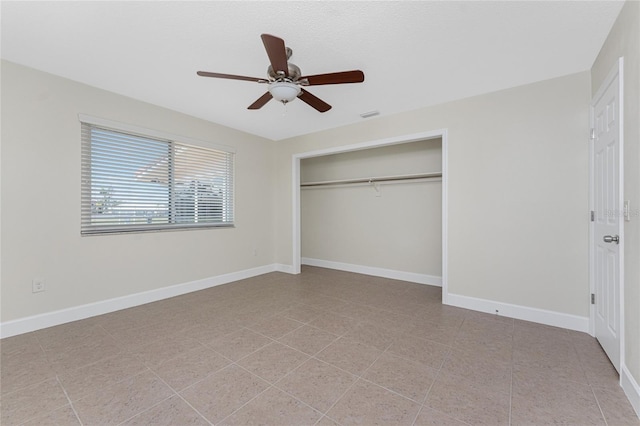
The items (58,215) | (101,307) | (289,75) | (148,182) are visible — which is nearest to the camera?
(289,75)

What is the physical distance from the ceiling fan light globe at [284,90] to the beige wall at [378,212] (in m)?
2.75

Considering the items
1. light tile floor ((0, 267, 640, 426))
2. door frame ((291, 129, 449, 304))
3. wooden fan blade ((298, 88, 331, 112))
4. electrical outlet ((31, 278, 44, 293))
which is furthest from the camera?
door frame ((291, 129, 449, 304))

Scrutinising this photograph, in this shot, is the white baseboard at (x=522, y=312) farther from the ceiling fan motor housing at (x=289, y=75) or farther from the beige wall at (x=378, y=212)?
the ceiling fan motor housing at (x=289, y=75)

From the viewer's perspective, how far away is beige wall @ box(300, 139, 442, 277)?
167 inches

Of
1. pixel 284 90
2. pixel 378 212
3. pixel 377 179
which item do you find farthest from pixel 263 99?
pixel 378 212

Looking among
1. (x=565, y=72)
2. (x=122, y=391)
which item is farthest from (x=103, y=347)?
(x=565, y=72)

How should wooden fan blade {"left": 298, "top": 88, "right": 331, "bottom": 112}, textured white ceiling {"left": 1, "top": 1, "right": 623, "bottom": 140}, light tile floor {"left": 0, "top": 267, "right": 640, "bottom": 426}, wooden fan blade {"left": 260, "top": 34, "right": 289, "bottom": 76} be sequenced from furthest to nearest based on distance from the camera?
wooden fan blade {"left": 298, "top": 88, "right": 331, "bottom": 112} → textured white ceiling {"left": 1, "top": 1, "right": 623, "bottom": 140} → wooden fan blade {"left": 260, "top": 34, "right": 289, "bottom": 76} → light tile floor {"left": 0, "top": 267, "right": 640, "bottom": 426}

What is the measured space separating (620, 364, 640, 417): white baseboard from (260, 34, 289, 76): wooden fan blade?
2940mm

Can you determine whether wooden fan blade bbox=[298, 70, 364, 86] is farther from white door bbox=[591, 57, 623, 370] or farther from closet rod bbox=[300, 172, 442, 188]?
closet rod bbox=[300, 172, 442, 188]

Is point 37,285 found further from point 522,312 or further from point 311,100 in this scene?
point 522,312

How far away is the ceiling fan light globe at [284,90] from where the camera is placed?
214 cm

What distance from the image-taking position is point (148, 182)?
3.44 m

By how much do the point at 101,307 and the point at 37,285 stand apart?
23.9 inches

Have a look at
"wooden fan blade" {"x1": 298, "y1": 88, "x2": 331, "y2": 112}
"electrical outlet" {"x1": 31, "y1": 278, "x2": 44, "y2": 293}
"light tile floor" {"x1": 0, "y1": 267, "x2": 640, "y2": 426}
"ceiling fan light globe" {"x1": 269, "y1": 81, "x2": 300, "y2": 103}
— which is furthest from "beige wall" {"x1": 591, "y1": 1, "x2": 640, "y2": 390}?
"electrical outlet" {"x1": 31, "y1": 278, "x2": 44, "y2": 293}
